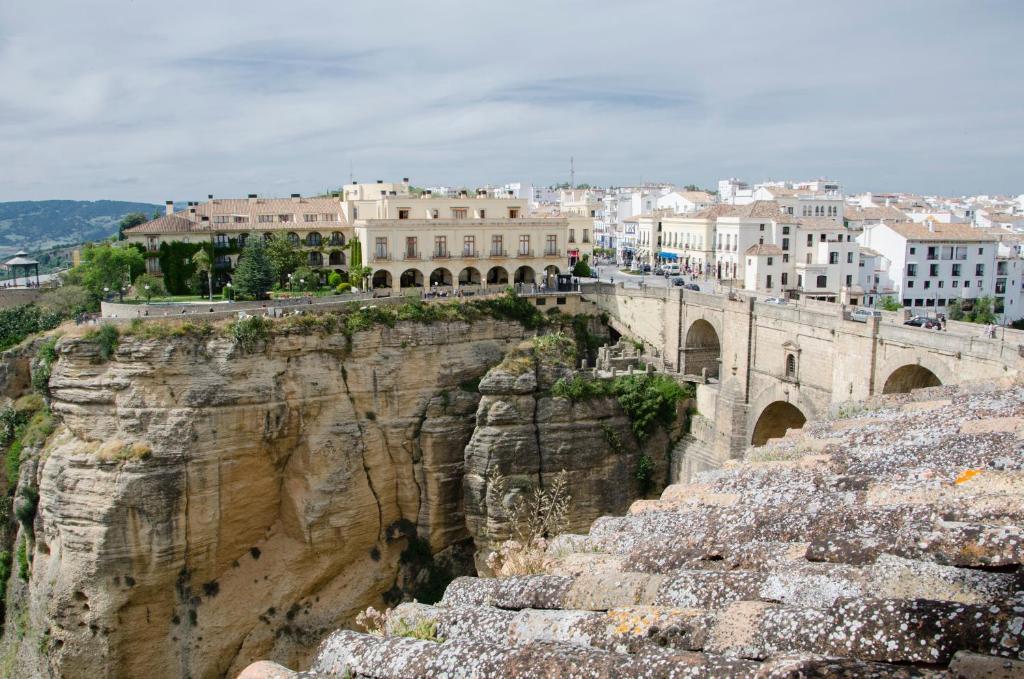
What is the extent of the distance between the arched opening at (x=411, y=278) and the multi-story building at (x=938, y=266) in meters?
26.2

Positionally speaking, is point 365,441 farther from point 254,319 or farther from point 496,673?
point 496,673

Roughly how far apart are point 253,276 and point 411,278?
8.25m

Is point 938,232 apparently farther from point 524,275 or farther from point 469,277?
point 469,277

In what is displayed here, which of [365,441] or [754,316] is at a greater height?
[754,316]

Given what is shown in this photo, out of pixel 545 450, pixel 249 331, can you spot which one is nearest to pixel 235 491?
pixel 249 331

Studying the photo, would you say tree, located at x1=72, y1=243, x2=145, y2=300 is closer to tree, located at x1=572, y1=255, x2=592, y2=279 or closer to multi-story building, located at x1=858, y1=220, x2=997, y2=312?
tree, located at x1=572, y1=255, x2=592, y2=279

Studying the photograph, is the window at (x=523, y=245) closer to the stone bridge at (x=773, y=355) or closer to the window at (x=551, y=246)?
the window at (x=551, y=246)

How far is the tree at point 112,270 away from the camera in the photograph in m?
41.6

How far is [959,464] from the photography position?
9703mm

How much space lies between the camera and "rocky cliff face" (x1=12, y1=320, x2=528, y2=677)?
3153 centimetres

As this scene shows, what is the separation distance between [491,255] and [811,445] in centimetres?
3298

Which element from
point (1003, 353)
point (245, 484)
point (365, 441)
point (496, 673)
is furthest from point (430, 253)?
point (496, 673)

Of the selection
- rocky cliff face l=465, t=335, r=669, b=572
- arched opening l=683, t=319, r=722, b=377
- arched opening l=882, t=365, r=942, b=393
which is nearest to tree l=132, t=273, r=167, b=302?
rocky cliff face l=465, t=335, r=669, b=572

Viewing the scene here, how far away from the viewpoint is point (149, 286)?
131 ft
